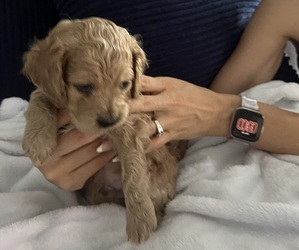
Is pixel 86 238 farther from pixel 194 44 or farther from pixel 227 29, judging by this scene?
pixel 227 29

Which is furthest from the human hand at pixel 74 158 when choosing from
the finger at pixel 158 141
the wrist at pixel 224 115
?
the wrist at pixel 224 115

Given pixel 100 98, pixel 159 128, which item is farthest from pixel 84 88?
pixel 159 128

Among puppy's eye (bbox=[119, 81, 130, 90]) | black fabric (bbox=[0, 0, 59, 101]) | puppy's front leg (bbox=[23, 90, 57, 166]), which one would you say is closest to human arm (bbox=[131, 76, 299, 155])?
puppy's eye (bbox=[119, 81, 130, 90])

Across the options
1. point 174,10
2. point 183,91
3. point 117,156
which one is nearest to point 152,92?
point 183,91

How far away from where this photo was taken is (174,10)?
152cm

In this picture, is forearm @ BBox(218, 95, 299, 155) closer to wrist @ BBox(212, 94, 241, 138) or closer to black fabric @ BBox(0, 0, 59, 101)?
wrist @ BBox(212, 94, 241, 138)

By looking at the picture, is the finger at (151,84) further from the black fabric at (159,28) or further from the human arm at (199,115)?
the black fabric at (159,28)

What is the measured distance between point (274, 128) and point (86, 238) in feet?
2.13

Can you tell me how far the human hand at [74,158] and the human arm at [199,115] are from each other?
0.47 feet

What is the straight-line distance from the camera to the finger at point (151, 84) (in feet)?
4.29

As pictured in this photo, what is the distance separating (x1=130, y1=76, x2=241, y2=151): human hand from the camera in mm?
1334

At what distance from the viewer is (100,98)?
1133 millimetres

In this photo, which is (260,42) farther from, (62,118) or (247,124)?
(62,118)

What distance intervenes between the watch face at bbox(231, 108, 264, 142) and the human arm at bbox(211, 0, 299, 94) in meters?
0.22
